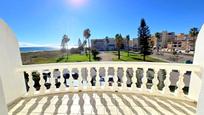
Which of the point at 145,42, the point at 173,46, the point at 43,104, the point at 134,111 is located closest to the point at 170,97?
the point at 134,111

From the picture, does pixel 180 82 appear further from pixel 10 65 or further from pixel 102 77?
pixel 10 65

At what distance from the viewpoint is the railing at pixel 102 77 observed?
123 inches

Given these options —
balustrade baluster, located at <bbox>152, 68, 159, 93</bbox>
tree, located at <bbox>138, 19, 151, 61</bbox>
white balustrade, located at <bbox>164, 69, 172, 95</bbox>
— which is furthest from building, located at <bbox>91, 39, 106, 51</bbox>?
white balustrade, located at <bbox>164, 69, 172, 95</bbox>

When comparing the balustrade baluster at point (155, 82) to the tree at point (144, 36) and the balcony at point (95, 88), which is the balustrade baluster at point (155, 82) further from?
the tree at point (144, 36)

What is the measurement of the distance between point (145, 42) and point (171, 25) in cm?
243

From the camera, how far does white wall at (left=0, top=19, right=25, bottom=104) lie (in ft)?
9.22

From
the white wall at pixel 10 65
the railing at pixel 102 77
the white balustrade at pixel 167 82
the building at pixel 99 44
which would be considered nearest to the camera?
the white wall at pixel 10 65

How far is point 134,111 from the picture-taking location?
2.54 meters

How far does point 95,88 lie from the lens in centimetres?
349

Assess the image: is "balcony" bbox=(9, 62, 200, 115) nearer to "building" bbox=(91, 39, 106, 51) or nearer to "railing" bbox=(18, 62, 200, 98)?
"railing" bbox=(18, 62, 200, 98)

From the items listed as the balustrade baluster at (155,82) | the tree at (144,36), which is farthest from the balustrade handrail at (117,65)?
the tree at (144,36)

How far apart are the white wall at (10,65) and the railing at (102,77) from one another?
170 mm

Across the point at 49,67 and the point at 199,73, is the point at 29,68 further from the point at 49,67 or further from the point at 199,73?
the point at 199,73

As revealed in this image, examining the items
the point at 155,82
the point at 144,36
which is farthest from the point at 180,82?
the point at 144,36
